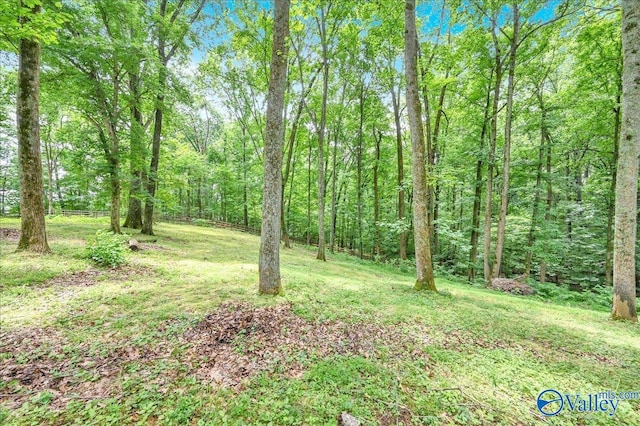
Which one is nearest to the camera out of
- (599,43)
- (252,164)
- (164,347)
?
(164,347)

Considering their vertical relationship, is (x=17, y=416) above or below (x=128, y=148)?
below

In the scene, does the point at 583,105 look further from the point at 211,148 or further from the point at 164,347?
the point at 211,148

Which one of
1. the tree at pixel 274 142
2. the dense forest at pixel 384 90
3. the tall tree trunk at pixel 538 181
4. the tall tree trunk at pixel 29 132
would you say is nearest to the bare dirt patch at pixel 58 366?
the tree at pixel 274 142

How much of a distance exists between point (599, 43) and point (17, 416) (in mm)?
15792

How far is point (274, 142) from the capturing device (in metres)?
4.71

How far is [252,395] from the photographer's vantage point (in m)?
2.39

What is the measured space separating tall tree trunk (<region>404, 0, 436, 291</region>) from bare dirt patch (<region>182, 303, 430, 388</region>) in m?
2.73

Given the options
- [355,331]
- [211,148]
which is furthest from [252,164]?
[355,331]

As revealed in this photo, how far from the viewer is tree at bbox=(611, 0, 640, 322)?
5.00m

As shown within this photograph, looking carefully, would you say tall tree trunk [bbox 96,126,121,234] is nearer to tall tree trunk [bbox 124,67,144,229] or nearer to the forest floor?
tall tree trunk [bbox 124,67,144,229]

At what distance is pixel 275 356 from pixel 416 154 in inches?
205

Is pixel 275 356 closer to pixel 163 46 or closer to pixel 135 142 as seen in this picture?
pixel 135 142

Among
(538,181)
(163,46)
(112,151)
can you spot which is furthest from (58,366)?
(538,181)

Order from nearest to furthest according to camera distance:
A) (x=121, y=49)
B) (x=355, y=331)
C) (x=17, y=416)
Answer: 1. (x=17, y=416)
2. (x=355, y=331)
3. (x=121, y=49)
